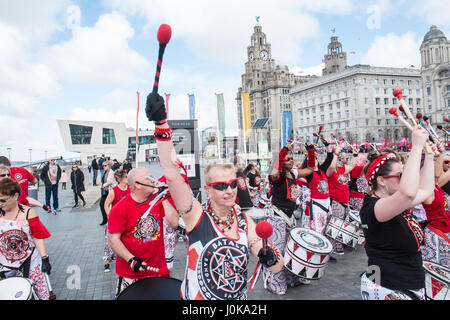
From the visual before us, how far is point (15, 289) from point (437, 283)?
4.26 metres

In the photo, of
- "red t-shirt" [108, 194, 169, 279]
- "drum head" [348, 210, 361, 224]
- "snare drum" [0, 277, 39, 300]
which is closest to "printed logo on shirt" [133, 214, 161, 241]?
"red t-shirt" [108, 194, 169, 279]

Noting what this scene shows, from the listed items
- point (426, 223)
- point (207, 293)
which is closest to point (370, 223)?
point (207, 293)

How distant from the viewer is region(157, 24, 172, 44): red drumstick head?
1.67 metres

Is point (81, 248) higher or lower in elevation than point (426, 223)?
lower

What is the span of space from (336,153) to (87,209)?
12.0 m

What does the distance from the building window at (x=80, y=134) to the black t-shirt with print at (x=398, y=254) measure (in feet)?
204

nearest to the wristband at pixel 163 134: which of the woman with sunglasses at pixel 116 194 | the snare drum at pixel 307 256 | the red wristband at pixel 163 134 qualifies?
the red wristband at pixel 163 134

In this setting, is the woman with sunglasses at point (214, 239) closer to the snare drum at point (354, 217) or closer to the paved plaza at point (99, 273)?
the paved plaza at point (99, 273)

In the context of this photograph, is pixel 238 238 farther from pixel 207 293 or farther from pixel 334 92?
pixel 334 92

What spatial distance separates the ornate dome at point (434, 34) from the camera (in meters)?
71.6

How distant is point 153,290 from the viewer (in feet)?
8.48

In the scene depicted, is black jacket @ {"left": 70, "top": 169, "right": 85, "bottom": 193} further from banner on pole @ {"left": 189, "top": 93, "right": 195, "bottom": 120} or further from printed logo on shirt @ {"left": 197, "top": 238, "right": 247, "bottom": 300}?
printed logo on shirt @ {"left": 197, "top": 238, "right": 247, "bottom": 300}

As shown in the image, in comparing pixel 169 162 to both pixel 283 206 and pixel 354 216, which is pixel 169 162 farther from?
pixel 354 216
